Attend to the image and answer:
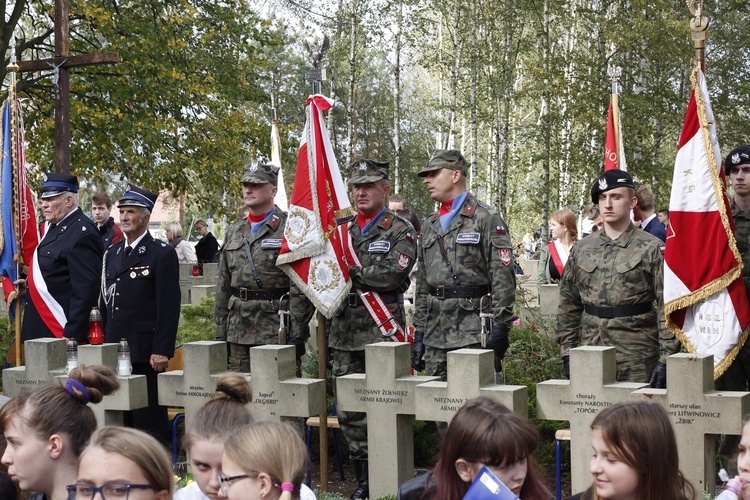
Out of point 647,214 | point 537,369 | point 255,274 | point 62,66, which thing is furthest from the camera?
point 62,66

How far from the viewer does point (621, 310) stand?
236 inches

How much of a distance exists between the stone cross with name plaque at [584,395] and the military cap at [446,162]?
1.85m

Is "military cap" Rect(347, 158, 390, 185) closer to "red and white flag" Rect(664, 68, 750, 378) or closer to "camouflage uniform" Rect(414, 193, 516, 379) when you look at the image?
"camouflage uniform" Rect(414, 193, 516, 379)

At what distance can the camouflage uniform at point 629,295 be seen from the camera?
596 cm

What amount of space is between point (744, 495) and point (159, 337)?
4.45 m

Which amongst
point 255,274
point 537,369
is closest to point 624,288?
point 255,274

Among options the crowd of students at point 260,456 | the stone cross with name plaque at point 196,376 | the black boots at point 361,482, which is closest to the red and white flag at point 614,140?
the black boots at point 361,482

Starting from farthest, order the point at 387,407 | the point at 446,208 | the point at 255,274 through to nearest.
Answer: the point at 255,274 < the point at 446,208 < the point at 387,407

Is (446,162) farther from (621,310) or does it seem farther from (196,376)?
(196,376)

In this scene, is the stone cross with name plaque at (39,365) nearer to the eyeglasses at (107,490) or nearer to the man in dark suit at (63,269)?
the man in dark suit at (63,269)

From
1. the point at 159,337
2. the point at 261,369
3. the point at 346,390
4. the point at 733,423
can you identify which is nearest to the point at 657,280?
the point at 733,423

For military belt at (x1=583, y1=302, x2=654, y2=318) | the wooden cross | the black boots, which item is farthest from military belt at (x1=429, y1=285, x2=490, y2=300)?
the wooden cross

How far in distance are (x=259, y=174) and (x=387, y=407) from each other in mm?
2224

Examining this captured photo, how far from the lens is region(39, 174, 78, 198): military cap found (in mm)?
7676
